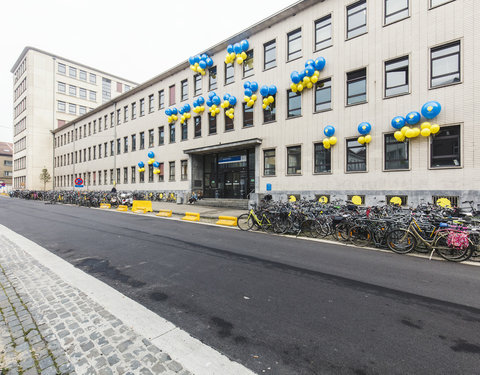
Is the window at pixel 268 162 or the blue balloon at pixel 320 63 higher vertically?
the blue balloon at pixel 320 63

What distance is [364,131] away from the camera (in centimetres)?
1334

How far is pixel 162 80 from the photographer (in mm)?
25984

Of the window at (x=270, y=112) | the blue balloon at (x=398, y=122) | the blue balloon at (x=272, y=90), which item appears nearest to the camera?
the blue balloon at (x=398, y=122)

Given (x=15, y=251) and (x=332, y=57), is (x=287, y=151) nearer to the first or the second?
(x=332, y=57)

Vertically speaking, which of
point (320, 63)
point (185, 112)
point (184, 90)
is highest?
point (184, 90)

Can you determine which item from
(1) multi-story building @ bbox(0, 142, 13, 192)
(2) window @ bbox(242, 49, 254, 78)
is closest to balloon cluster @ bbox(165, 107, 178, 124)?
(2) window @ bbox(242, 49, 254, 78)

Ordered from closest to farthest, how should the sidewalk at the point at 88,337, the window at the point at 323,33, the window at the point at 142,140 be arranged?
the sidewalk at the point at 88,337, the window at the point at 323,33, the window at the point at 142,140

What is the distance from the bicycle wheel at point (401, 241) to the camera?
654 cm

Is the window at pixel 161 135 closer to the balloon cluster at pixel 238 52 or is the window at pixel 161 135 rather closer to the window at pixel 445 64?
the balloon cluster at pixel 238 52

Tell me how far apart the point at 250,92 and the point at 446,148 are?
12275 mm

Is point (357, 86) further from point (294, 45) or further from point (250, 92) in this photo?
point (250, 92)

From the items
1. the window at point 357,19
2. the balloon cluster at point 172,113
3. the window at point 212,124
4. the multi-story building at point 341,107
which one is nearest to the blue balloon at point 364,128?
the multi-story building at point 341,107

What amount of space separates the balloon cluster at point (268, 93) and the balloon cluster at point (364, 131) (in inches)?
250

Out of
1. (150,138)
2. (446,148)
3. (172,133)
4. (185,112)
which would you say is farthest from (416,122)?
(150,138)
